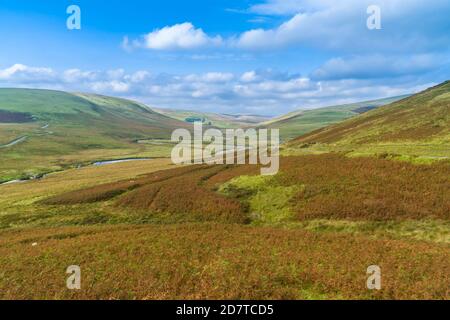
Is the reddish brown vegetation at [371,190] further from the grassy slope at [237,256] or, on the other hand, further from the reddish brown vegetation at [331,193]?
the grassy slope at [237,256]

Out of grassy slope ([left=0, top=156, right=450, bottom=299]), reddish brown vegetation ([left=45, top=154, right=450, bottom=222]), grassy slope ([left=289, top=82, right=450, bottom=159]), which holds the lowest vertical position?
grassy slope ([left=0, top=156, right=450, bottom=299])

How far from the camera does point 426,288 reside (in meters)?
15.6

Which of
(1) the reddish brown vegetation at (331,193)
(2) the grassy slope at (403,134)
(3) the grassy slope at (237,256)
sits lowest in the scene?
(3) the grassy slope at (237,256)

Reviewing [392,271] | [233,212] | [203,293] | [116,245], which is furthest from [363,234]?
[116,245]

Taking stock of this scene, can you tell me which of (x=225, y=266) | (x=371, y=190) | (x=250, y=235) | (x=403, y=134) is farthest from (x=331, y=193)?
(x=403, y=134)

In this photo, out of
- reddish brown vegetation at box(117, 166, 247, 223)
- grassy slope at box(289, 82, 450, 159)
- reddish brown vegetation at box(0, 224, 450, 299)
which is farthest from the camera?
grassy slope at box(289, 82, 450, 159)

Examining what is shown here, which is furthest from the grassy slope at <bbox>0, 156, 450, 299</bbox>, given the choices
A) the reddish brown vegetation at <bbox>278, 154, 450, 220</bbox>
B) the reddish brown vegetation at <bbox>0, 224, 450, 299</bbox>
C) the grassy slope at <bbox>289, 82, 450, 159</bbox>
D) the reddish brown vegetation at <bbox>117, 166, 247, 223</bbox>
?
the grassy slope at <bbox>289, 82, 450, 159</bbox>

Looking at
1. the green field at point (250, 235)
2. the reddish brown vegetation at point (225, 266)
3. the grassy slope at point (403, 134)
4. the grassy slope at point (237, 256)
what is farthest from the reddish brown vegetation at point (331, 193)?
Answer: the grassy slope at point (403, 134)

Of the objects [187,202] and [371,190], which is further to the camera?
[187,202]

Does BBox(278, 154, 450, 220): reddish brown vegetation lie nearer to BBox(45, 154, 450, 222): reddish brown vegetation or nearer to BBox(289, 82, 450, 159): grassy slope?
BBox(45, 154, 450, 222): reddish brown vegetation

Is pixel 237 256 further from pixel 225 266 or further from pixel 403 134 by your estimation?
pixel 403 134

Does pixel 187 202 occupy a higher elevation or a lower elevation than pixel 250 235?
higher
